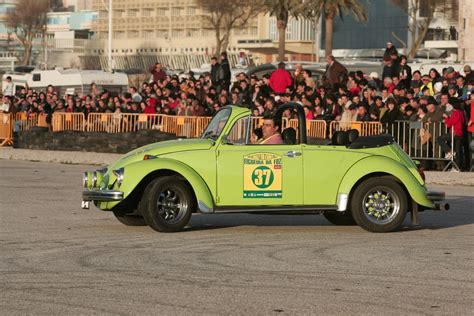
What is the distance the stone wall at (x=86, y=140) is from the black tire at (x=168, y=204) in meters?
15.1

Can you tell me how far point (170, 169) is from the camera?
15.0 metres

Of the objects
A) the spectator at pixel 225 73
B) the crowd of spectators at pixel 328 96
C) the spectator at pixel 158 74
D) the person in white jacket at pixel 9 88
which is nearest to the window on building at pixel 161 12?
the person in white jacket at pixel 9 88

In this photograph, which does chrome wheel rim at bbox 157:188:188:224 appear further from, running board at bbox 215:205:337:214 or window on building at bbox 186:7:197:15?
window on building at bbox 186:7:197:15

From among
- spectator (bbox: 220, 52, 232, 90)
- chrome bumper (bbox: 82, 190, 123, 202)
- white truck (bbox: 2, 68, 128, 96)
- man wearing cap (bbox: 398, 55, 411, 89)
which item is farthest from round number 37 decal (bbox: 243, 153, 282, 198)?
white truck (bbox: 2, 68, 128, 96)

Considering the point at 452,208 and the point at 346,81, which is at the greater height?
the point at 346,81

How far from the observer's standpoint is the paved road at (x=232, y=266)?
10133 mm

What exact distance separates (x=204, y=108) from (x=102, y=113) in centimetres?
389

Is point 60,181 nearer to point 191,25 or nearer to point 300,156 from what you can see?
point 300,156

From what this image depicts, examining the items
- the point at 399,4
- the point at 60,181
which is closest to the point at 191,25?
the point at 399,4

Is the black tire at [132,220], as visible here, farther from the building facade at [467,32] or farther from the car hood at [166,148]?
the building facade at [467,32]

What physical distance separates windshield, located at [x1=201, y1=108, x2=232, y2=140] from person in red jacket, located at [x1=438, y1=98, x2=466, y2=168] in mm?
10118

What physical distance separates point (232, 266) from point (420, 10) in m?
98.8

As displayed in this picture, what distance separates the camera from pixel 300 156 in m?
15.3

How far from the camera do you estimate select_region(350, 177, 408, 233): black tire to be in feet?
50.2
